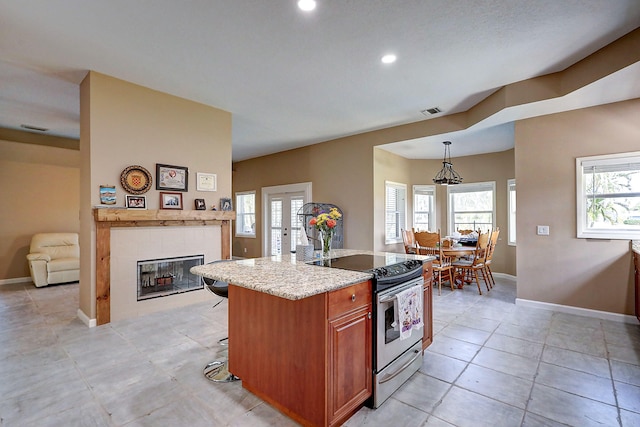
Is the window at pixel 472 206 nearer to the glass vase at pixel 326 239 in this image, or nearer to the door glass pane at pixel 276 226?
the door glass pane at pixel 276 226

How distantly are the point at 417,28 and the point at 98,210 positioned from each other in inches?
148

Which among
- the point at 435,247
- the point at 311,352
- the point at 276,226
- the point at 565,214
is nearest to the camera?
the point at 311,352

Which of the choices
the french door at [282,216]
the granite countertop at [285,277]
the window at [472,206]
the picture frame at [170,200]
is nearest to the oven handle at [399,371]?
the granite countertop at [285,277]

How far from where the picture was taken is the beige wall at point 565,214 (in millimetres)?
3584

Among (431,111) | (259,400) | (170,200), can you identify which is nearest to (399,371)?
(259,400)

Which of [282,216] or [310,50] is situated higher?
[310,50]

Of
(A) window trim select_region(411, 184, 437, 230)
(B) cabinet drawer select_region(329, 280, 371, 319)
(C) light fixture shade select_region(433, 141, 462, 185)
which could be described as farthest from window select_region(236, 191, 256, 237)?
(B) cabinet drawer select_region(329, 280, 371, 319)

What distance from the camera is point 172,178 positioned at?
406cm

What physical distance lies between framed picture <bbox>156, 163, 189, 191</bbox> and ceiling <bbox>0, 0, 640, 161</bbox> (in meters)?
1.01

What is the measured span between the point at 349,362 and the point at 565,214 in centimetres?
381

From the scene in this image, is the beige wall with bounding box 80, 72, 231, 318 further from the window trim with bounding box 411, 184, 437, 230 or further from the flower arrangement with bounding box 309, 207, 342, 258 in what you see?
the window trim with bounding box 411, 184, 437, 230

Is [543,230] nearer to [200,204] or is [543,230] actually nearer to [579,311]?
[579,311]

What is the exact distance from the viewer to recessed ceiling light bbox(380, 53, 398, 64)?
10.00 feet

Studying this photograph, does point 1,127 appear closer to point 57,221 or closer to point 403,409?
point 57,221
